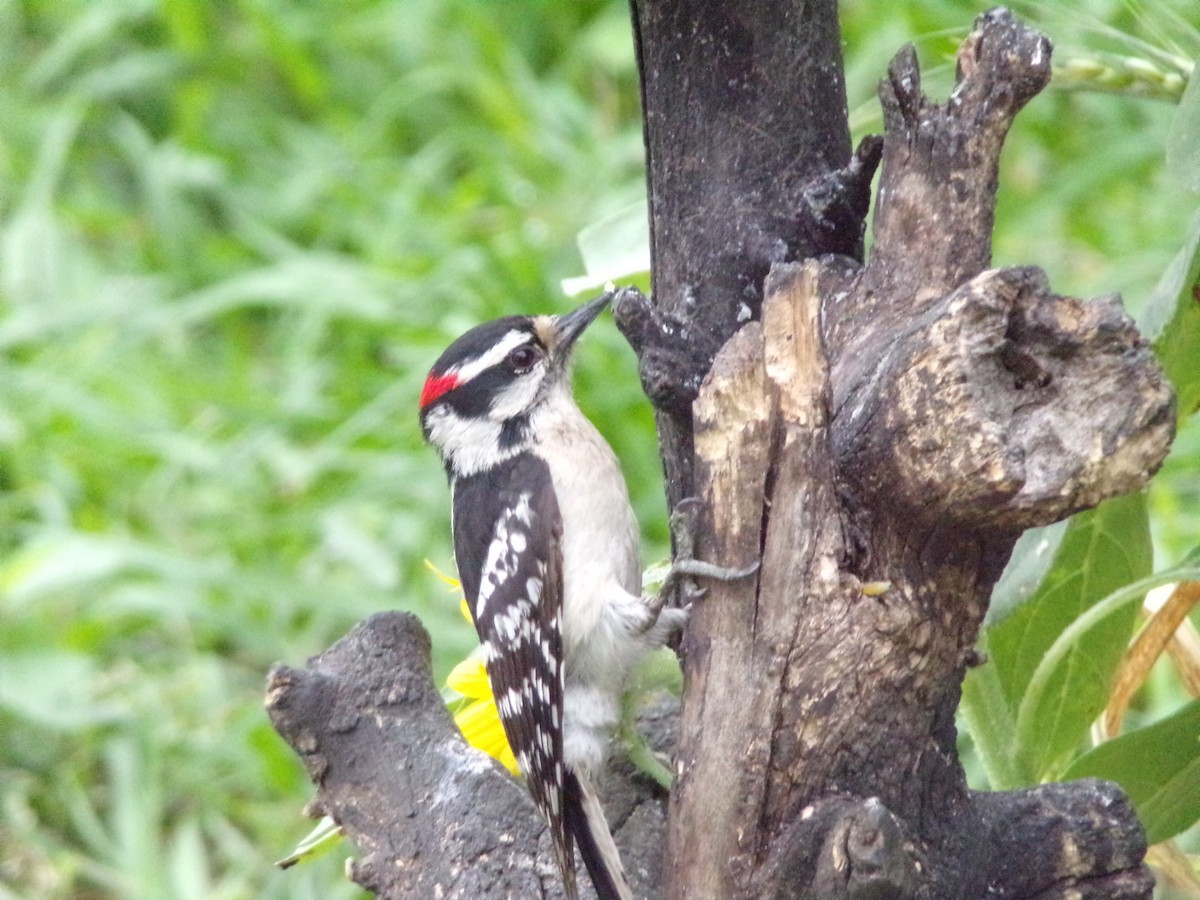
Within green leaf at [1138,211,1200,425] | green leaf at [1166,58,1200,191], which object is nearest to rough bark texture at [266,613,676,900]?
green leaf at [1138,211,1200,425]

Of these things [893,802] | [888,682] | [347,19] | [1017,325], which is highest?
[347,19]

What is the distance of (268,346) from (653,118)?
198 inches

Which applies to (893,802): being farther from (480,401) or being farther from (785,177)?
(480,401)

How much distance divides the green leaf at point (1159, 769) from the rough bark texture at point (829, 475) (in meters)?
0.21

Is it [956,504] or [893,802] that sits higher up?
[956,504]

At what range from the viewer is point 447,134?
7.80m

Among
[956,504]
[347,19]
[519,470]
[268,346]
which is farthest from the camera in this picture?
[347,19]

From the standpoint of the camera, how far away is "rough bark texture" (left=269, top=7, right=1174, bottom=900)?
210cm

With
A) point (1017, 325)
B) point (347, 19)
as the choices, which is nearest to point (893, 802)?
point (1017, 325)

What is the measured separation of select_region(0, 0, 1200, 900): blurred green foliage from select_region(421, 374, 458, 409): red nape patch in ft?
4.51

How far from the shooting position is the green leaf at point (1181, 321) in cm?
255

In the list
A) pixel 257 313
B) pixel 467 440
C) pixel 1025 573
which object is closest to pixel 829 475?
pixel 1025 573

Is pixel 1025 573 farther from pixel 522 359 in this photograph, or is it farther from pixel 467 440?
pixel 467 440

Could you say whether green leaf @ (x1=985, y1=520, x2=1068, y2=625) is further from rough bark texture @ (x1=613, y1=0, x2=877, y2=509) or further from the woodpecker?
the woodpecker
